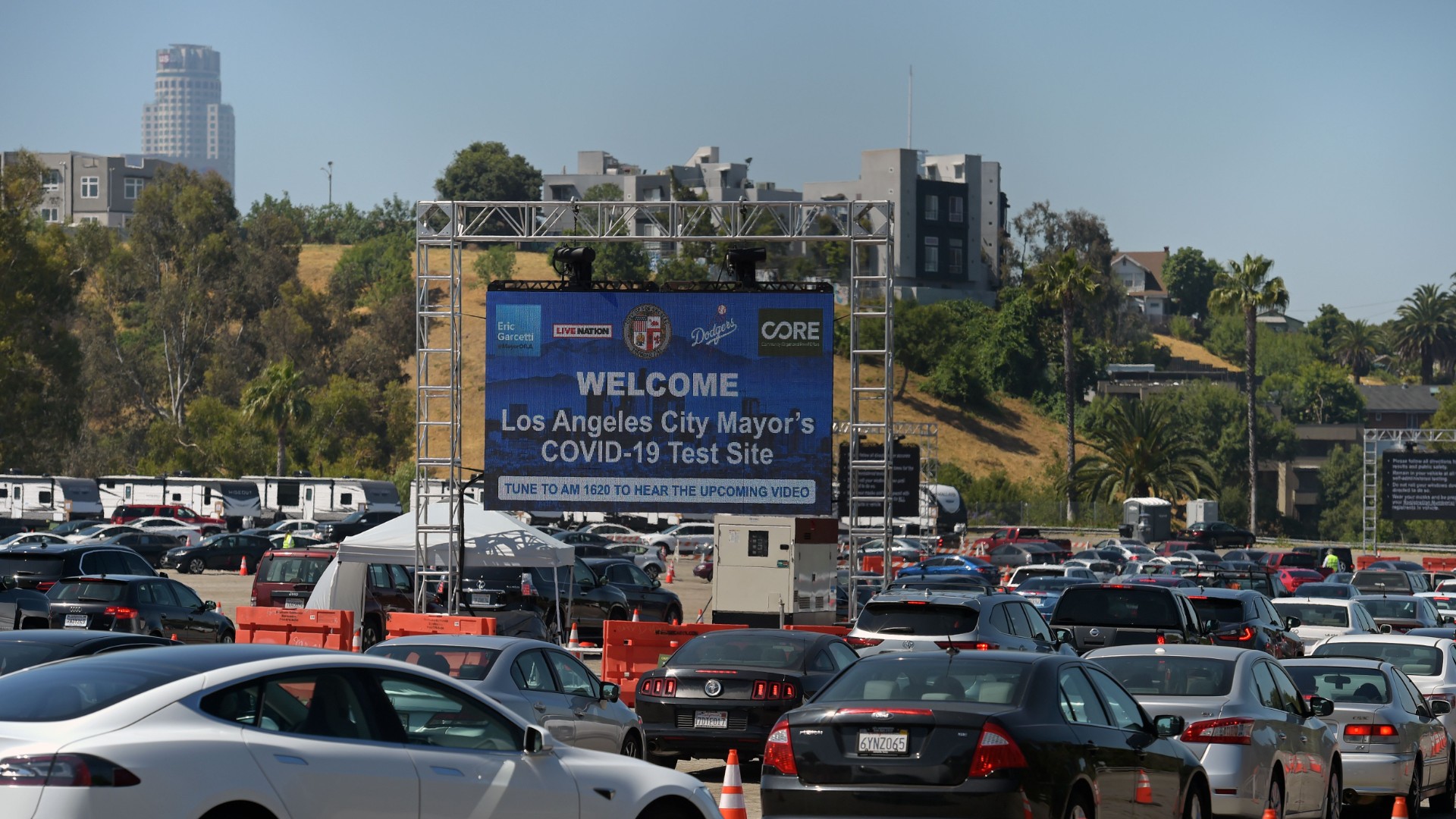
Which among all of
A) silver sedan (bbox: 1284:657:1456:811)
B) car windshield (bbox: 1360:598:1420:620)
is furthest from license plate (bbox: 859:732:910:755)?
car windshield (bbox: 1360:598:1420:620)

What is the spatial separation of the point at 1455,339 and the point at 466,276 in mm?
89760

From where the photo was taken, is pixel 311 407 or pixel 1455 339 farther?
pixel 1455 339

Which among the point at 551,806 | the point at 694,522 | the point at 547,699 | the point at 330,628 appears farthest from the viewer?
the point at 694,522

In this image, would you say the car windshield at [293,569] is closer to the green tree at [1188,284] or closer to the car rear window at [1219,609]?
the car rear window at [1219,609]

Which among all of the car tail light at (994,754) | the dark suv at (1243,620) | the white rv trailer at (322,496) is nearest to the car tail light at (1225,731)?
the car tail light at (994,754)

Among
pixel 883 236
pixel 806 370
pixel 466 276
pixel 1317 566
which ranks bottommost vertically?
pixel 1317 566

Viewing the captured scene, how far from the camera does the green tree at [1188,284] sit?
182m

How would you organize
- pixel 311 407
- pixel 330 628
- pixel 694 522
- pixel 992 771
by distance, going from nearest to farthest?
pixel 992 771, pixel 330 628, pixel 694 522, pixel 311 407

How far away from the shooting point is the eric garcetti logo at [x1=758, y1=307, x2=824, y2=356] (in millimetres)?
29328

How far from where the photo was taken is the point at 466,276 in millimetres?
145125

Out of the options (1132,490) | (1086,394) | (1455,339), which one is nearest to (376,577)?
(1132,490)

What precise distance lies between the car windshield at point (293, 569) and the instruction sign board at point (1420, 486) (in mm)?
44058

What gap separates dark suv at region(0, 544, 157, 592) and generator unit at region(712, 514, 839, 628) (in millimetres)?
9637

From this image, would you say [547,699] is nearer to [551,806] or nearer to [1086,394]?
[551,806]
